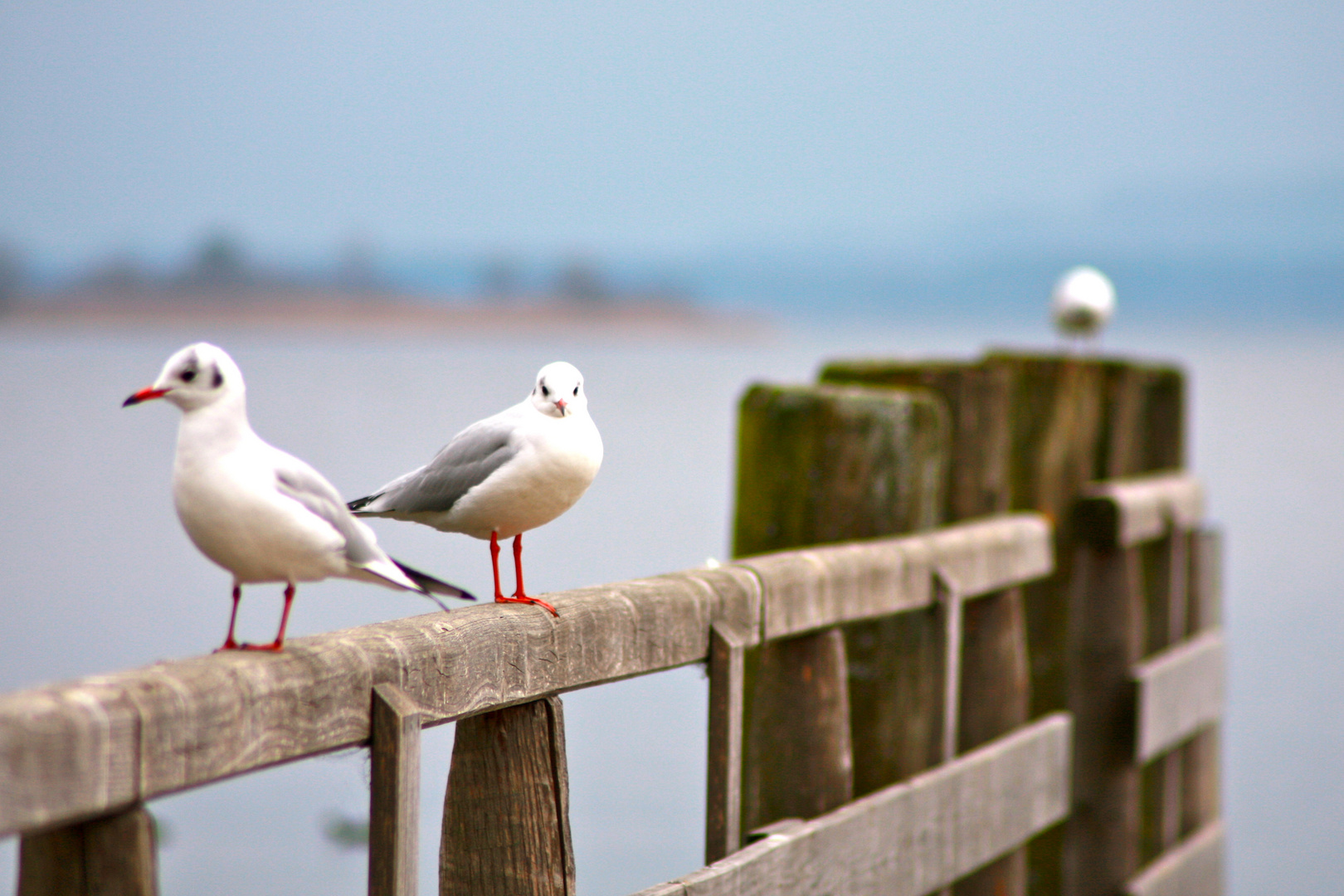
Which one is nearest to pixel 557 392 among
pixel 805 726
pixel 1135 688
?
pixel 805 726

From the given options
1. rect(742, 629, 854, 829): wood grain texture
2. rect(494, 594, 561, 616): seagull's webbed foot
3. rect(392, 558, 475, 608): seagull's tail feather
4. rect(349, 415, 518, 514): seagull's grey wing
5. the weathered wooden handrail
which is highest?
rect(349, 415, 518, 514): seagull's grey wing

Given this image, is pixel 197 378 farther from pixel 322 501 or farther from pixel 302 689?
pixel 302 689

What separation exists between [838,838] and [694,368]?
162ft

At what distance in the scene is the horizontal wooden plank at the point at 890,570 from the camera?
8.34 feet

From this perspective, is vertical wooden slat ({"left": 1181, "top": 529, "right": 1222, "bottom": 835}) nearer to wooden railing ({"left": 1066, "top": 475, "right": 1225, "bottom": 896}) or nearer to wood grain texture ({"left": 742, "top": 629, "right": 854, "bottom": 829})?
wooden railing ({"left": 1066, "top": 475, "right": 1225, "bottom": 896})

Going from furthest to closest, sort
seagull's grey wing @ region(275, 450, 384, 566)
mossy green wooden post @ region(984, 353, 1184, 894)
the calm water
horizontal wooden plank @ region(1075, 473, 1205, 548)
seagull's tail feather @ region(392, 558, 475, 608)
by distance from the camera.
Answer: the calm water, horizontal wooden plank @ region(1075, 473, 1205, 548), mossy green wooden post @ region(984, 353, 1184, 894), seagull's tail feather @ region(392, 558, 475, 608), seagull's grey wing @ region(275, 450, 384, 566)

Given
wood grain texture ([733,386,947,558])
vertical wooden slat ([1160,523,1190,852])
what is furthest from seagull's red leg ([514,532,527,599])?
vertical wooden slat ([1160,523,1190,852])

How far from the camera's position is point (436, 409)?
30.5 m

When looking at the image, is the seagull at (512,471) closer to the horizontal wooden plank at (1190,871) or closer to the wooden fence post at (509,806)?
the wooden fence post at (509,806)

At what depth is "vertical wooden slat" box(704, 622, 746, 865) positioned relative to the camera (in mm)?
2357

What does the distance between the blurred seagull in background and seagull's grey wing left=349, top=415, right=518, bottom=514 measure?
5122 millimetres

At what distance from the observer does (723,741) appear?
7.75ft

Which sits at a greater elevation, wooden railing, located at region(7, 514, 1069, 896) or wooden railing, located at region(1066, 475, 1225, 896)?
wooden railing, located at region(7, 514, 1069, 896)

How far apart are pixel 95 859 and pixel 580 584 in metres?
14.1
